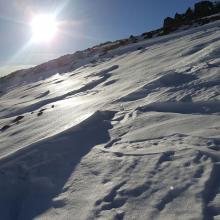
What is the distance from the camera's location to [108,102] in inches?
236

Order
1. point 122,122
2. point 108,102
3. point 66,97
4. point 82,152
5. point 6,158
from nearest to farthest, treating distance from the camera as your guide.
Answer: point 82,152 → point 6,158 → point 122,122 → point 108,102 → point 66,97

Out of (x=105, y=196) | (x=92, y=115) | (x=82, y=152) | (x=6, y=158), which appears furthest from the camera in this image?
(x=92, y=115)

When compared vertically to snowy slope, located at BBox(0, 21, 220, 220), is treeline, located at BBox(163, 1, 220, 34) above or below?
above

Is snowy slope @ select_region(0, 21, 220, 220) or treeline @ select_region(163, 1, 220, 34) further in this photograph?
treeline @ select_region(163, 1, 220, 34)

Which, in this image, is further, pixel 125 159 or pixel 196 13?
pixel 196 13

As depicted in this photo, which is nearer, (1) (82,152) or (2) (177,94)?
(1) (82,152)

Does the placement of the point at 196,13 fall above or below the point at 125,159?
above

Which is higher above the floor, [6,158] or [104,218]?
[6,158]

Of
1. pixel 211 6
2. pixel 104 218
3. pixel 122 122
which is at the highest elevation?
pixel 211 6

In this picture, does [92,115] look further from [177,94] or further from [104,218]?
[104,218]

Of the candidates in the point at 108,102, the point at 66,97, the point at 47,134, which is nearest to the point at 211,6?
the point at 66,97

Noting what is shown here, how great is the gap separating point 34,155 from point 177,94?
2487 millimetres

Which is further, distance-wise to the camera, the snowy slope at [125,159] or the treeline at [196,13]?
the treeline at [196,13]

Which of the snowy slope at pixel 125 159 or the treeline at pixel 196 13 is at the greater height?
the treeline at pixel 196 13
